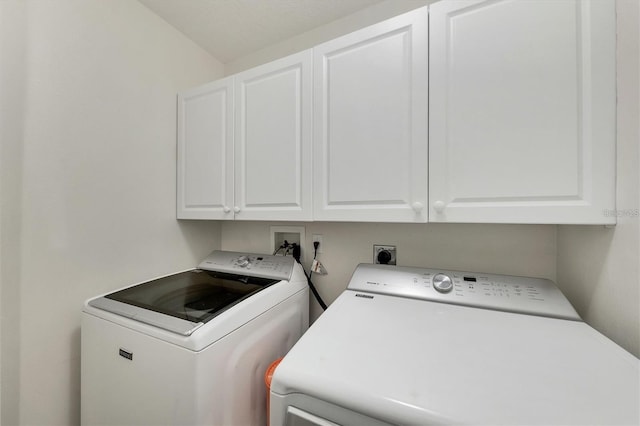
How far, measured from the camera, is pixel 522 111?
0.79 m

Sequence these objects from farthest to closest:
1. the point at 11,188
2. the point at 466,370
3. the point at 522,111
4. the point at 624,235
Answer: the point at 11,188 < the point at 522,111 < the point at 624,235 < the point at 466,370

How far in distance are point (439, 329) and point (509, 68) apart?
901mm

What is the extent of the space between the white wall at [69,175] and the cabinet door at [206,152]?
0.11 m

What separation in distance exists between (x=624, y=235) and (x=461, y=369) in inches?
25.4

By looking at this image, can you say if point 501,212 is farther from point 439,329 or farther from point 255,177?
point 255,177

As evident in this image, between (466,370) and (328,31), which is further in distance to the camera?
(328,31)

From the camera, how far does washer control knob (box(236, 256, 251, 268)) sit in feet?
4.58

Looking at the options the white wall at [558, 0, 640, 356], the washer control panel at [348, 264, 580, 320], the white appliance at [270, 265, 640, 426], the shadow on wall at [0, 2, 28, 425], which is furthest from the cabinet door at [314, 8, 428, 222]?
the shadow on wall at [0, 2, 28, 425]

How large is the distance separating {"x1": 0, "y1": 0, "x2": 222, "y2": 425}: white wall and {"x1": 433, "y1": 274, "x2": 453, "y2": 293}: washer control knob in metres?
1.50

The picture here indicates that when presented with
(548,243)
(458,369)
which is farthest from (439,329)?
(548,243)

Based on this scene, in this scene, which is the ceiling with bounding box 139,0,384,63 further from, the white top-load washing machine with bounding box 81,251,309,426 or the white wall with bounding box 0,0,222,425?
the white top-load washing machine with bounding box 81,251,309,426

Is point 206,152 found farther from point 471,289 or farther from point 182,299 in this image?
point 471,289

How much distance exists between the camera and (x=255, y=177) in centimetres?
128

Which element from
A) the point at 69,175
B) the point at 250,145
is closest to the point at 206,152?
the point at 250,145
